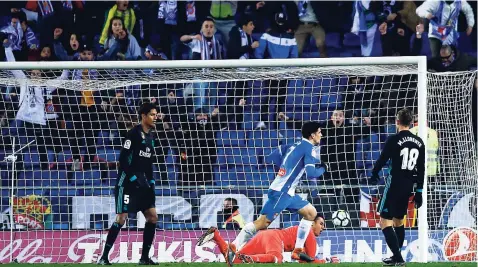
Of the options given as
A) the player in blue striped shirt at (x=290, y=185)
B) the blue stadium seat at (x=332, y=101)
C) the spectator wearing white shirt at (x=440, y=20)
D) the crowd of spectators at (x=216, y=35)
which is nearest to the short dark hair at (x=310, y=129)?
the player in blue striped shirt at (x=290, y=185)

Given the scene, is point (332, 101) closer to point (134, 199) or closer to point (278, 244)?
point (278, 244)

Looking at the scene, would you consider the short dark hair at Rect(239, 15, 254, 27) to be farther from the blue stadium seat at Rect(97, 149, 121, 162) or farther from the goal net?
the blue stadium seat at Rect(97, 149, 121, 162)

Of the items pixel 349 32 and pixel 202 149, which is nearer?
pixel 202 149

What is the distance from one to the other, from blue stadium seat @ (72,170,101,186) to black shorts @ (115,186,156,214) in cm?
396

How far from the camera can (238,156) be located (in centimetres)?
1656

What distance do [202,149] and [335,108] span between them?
2.21 m

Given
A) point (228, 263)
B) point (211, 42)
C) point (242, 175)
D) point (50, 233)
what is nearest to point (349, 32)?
point (211, 42)

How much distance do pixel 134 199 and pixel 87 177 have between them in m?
4.26

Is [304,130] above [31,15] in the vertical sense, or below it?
below

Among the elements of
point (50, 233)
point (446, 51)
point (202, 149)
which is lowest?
point (50, 233)

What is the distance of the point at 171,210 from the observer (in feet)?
50.8

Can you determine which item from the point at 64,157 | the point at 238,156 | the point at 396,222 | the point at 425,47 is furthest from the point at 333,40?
the point at 396,222

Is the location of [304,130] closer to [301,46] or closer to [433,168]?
[433,168]

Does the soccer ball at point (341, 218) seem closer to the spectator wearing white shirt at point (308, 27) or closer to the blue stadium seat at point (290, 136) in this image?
the blue stadium seat at point (290, 136)
